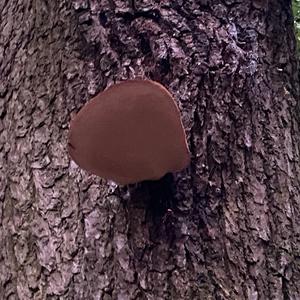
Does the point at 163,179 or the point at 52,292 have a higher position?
the point at 163,179

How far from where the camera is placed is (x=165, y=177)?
1.14m

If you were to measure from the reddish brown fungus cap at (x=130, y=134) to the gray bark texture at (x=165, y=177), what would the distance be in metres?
0.10

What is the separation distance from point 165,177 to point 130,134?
16 cm

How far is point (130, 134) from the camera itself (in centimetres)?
102

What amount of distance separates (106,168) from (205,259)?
25 cm

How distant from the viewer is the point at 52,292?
1.15 m

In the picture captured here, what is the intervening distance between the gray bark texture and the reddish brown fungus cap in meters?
0.10

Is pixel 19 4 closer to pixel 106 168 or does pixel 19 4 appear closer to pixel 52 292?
pixel 106 168

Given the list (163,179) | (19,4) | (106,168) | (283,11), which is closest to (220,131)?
(163,179)

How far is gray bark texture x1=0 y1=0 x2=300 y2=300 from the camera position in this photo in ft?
3.72

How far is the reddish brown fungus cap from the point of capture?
0.97 metres

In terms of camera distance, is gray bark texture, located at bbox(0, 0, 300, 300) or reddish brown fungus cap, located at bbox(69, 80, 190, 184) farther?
gray bark texture, located at bbox(0, 0, 300, 300)

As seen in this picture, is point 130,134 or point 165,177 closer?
A: point 130,134

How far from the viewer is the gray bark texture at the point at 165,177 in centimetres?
113
